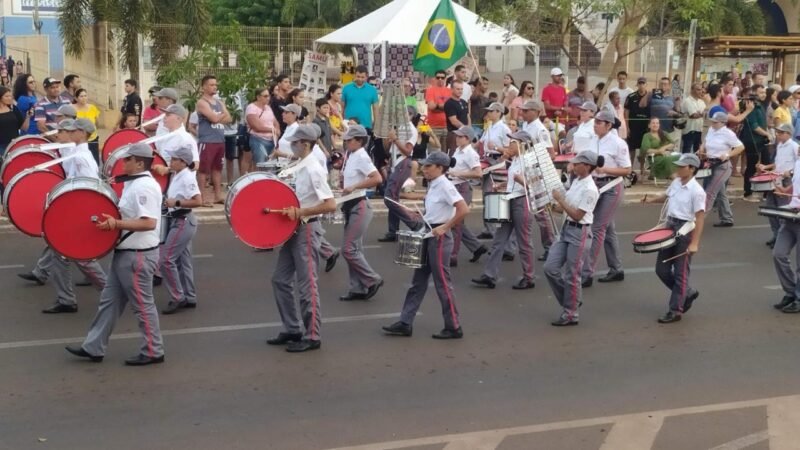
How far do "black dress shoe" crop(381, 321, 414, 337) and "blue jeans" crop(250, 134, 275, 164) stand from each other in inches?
283


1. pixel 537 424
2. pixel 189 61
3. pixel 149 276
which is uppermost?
pixel 189 61

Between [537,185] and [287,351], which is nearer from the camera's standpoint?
[287,351]

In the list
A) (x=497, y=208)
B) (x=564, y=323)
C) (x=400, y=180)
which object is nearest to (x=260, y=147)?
(x=400, y=180)

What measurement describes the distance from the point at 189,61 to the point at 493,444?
12.4 m

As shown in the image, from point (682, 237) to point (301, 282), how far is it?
3677 mm

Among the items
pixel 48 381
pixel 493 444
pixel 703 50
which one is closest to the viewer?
pixel 493 444

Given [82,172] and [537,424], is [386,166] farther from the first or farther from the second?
[537,424]

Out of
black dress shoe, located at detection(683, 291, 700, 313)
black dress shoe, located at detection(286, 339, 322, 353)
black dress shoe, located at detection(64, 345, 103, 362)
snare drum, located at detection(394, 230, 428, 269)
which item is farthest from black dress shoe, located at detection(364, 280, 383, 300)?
black dress shoe, located at detection(64, 345, 103, 362)

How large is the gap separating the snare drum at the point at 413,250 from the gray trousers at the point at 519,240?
8.02ft

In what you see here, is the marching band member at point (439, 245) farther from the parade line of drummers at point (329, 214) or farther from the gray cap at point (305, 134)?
the gray cap at point (305, 134)

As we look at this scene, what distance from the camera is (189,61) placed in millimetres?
17766

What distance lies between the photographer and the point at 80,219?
812 centimetres

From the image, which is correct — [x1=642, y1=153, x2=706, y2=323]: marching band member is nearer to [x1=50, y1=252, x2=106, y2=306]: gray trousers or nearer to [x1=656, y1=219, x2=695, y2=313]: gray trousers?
[x1=656, y1=219, x2=695, y2=313]: gray trousers

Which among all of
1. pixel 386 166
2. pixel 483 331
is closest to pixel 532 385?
pixel 483 331
